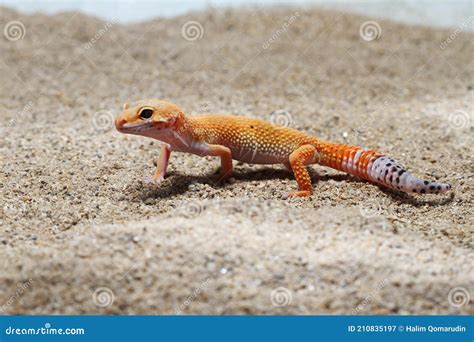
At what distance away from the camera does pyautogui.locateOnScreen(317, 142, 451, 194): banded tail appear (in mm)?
4707

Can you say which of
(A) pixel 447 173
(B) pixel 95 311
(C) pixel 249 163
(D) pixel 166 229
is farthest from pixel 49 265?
(A) pixel 447 173

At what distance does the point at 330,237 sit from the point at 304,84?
14.8ft

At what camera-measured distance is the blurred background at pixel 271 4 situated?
1052 cm

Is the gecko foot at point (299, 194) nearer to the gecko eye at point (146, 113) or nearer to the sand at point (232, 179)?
the sand at point (232, 179)

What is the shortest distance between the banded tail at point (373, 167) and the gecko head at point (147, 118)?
4.69 ft

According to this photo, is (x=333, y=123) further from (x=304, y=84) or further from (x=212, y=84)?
(x=212, y=84)

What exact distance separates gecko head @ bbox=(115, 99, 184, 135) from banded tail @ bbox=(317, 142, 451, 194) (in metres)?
1.43

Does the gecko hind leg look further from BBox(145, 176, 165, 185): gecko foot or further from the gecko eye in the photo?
the gecko eye

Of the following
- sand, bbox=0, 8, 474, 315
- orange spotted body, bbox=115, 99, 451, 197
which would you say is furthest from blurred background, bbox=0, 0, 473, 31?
orange spotted body, bbox=115, 99, 451, 197

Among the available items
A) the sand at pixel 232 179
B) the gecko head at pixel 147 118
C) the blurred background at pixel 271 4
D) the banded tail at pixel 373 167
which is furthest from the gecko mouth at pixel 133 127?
the blurred background at pixel 271 4

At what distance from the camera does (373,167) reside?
5.05 meters

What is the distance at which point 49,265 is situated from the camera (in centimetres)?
369

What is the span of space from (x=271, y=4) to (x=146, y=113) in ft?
21.8

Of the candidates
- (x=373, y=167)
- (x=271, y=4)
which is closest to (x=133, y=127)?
(x=373, y=167)
